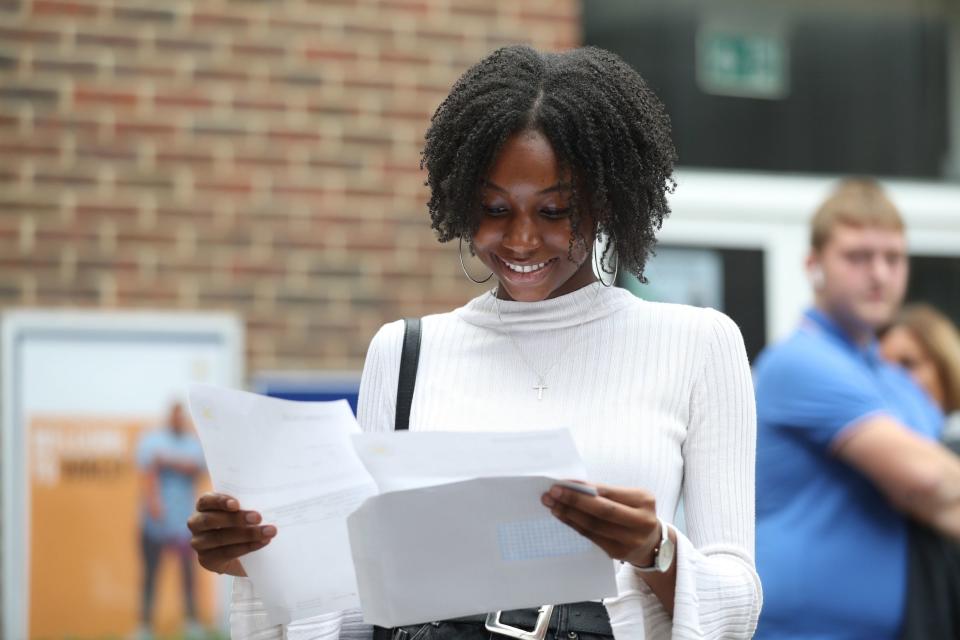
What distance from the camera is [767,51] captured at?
6.95 m

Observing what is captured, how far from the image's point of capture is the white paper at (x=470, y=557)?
6.84 ft

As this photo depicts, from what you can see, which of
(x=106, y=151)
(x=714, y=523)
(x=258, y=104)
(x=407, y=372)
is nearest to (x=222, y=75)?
(x=258, y=104)

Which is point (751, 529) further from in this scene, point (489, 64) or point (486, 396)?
point (489, 64)

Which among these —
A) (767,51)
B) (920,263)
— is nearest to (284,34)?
(767,51)

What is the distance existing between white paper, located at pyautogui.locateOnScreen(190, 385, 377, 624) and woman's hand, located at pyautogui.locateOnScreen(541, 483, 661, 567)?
374 millimetres

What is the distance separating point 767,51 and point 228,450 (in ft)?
17.2

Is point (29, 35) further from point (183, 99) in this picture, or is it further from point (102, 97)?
point (183, 99)

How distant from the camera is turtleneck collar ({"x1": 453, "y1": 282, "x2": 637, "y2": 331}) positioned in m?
2.55

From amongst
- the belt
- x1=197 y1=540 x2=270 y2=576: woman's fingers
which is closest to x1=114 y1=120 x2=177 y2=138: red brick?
x1=197 y1=540 x2=270 y2=576: woman's fingers

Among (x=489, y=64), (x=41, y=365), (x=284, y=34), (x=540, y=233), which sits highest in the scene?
(x=284, y=34)

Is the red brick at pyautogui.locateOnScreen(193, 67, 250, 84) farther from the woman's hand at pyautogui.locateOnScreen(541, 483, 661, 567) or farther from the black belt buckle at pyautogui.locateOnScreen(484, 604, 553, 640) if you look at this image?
the woman's hand at pyautogui.locateOnScreen(541, 483, 661, 567)

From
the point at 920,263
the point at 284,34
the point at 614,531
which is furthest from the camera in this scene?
the point at 920,263

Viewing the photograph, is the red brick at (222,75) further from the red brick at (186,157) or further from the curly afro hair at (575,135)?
the curly afro hair at (575,135)

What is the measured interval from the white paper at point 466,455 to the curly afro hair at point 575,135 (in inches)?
20.0
